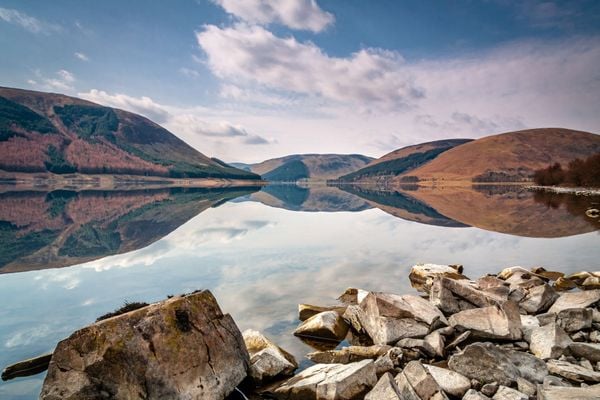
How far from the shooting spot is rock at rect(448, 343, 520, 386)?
26.9ft

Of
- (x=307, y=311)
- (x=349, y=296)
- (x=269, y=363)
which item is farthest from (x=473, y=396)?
(x=349, y=296)

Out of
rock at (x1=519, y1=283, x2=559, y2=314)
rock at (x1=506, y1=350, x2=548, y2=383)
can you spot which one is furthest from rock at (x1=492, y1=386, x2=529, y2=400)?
rock at (x1=519, y1=283, x2=559, y2=314)

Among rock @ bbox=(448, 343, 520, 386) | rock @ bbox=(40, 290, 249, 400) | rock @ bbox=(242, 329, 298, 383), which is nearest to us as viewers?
rock @ bbox=(40, 290, 249, 400)

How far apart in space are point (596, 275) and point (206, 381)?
63.9 feet

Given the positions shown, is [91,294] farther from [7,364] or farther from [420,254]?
[420,254]

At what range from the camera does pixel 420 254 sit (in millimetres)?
27438

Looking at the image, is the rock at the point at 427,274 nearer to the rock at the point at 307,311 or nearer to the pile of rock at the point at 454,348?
the pile of rock at the point at 454,348

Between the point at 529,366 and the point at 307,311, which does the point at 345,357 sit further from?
the point at 529,366

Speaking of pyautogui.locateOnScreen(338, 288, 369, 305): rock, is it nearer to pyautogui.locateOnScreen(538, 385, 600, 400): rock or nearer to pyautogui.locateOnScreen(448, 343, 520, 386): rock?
pyautogui.locateOnScreen(448, 343, 520, 386): rock

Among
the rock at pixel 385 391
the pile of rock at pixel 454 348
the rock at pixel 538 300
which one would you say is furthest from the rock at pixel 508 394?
the rock at pixel 538 300

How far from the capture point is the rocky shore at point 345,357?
7.51 m

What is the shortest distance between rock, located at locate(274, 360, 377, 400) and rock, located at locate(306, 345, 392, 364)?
162 centimetres

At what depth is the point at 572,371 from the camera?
8305mm

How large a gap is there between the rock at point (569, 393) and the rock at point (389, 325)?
426 cm
